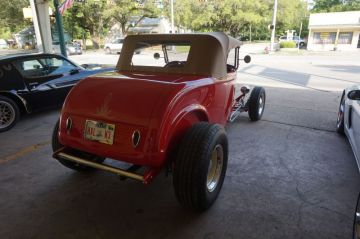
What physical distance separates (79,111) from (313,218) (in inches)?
104

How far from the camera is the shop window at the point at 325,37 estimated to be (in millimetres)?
33406

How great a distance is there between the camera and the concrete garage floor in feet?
8.83

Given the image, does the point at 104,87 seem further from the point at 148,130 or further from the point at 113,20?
the point at 113,20

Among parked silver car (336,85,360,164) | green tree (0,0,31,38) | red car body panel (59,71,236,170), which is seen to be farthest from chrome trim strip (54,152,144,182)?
green tree (0,0,31,38)

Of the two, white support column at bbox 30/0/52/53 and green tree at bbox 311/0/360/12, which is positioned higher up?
green tree at bbox 311/0/360/12

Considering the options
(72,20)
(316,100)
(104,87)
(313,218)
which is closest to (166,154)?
(104,87)

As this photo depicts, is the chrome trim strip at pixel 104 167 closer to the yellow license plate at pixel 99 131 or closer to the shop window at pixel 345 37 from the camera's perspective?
the yellow license plate at pixel 99 131

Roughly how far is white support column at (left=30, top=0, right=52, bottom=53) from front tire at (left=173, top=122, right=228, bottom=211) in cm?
1201

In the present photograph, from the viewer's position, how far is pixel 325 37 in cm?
3359

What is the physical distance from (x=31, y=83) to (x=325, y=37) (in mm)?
35550

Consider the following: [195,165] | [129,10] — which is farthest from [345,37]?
[195,165]

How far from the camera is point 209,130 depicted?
2801 mm

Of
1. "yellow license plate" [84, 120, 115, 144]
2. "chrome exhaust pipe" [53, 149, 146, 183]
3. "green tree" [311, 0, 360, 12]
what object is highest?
"green tree" [311, 0, 360, 12]

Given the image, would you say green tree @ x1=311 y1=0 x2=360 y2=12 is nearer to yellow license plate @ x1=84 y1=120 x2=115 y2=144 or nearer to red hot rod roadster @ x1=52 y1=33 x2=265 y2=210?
red hot rod roadster @ x1=52 y1=33 x2=265 y2=210
